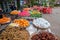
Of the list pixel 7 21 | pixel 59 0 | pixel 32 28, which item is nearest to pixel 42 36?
pixel 32 28

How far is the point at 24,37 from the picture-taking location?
1.59m

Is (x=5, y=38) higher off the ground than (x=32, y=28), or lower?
higher

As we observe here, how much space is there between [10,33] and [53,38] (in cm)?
40

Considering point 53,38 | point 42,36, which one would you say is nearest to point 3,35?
point 42,36

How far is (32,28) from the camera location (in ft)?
8.59

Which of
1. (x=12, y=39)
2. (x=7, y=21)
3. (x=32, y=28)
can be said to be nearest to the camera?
(x=12, y=39)

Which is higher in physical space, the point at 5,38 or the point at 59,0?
the point at 5,38

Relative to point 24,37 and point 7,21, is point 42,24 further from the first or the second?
point 24,37

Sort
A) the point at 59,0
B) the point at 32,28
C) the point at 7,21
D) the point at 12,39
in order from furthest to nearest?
1. the point at 59,0
2. the point at 7,21
3. the point at 32,28
4. the point at 12,39

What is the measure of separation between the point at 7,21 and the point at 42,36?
1.39 meters

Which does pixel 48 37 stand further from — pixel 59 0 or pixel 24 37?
pixel 59 0

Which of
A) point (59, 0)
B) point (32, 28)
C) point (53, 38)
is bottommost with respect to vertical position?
point (59, 0)

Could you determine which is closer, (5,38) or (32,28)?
(5,38)

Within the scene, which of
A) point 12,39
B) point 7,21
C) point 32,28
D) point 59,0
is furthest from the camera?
point 59,0
